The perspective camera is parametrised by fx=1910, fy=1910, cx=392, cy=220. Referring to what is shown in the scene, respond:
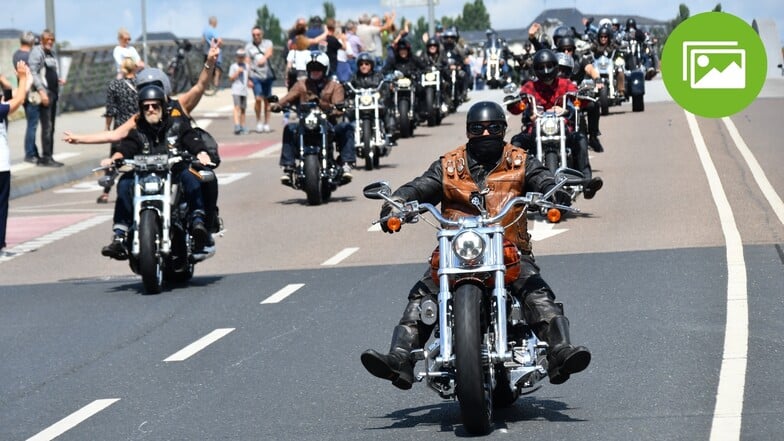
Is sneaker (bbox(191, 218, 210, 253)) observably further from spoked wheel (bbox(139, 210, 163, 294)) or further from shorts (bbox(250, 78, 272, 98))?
shorts (bbox(250, 78, 272, 98))

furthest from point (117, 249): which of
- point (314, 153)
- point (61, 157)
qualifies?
point (61, 157)

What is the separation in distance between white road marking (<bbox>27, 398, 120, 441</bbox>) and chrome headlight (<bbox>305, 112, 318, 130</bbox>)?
12.5 m

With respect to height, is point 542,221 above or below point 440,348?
below

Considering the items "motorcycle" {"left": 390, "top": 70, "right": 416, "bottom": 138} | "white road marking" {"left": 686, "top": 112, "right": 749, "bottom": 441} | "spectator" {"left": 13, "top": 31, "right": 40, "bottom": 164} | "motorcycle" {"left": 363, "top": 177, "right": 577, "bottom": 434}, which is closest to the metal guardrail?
"motorcycle" {"left": 390, "top": 70, "right": 416, "bottom": 138}

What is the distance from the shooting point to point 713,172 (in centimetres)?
2480

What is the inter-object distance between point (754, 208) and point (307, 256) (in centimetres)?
515

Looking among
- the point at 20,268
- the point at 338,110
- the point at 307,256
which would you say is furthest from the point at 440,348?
the point at 338,110

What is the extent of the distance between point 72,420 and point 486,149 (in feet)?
8.47

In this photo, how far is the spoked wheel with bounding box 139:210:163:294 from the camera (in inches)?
590

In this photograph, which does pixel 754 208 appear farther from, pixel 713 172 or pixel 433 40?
pixel 433 40

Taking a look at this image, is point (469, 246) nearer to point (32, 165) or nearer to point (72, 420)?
point (72, 420)

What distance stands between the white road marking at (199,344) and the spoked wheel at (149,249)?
2.04 m

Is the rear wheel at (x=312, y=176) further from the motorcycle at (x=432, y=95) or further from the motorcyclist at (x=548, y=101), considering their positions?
the motorcycle at (x=432, y=95)

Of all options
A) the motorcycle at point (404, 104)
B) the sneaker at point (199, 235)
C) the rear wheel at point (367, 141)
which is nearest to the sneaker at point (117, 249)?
the sneaker at point (199, 235)
